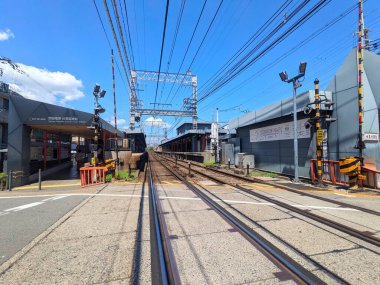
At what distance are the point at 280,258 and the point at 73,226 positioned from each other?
472 centimetres

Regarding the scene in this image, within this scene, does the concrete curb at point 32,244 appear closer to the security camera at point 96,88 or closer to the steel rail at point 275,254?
the steel rail at point 275,254

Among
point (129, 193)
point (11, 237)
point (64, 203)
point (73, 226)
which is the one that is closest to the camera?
point (11, 237)

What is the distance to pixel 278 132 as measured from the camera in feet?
58.6

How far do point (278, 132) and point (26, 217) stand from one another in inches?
623

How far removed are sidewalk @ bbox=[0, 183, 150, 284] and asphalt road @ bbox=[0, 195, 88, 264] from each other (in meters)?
0.28

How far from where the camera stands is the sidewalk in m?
3.54

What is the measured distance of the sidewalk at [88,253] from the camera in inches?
140

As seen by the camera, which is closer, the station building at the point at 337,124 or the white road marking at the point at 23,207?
the white road marking at the point at 23,207

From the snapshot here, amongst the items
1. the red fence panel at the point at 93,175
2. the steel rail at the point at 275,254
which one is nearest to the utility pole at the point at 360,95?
the steel rail at the point at 275,254

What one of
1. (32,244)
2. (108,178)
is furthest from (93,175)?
(32,244)

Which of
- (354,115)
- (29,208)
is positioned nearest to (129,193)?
(29,208)

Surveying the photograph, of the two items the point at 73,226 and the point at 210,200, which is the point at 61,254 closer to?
→ the point at 73,226

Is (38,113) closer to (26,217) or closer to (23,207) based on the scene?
(23,207)

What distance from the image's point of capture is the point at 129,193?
10539 mm
